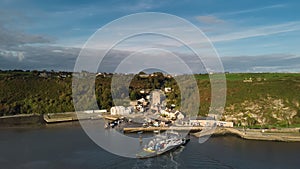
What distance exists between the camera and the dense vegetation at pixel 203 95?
22.9m

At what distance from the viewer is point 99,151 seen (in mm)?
15398

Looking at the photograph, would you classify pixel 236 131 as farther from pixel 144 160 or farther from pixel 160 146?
pixel 144 160

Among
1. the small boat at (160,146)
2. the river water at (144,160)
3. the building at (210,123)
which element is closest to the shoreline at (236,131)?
the river water at (144,160)

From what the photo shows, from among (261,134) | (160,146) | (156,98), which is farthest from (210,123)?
(156,98)

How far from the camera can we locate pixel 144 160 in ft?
46.3

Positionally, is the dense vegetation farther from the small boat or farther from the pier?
the small boat

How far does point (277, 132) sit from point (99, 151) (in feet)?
36.5

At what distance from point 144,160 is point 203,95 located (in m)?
15.6

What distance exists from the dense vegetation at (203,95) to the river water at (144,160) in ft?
17.6

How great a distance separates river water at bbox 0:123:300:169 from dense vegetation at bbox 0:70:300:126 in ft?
17.6

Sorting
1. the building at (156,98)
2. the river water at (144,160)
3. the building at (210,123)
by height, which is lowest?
the river water at (144,160)

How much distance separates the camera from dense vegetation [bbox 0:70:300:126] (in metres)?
22.9

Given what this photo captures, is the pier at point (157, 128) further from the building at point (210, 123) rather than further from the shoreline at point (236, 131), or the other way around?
the shoreline at point (236, 131)

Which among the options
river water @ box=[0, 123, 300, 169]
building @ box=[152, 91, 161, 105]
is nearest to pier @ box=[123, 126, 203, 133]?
river water @ box=[0, 123, 300, 169]
